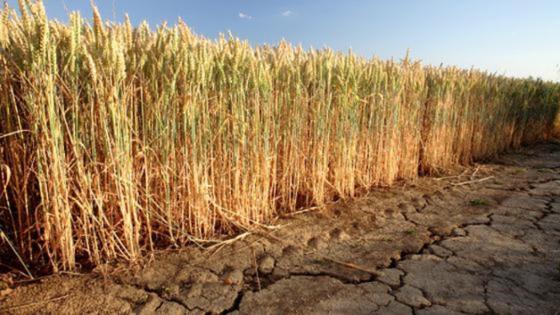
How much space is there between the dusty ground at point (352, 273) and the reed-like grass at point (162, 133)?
9.3 inches

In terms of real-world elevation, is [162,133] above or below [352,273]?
above

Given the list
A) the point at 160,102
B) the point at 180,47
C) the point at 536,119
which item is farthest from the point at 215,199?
the point at 536,119

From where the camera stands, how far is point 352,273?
2.22 meters

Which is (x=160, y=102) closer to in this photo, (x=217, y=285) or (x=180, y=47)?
(x=180, y=47)

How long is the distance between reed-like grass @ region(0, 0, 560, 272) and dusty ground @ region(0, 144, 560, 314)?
237 millimetres

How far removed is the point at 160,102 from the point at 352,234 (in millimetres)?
1792

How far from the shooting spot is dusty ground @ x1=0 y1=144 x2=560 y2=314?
6.09ft

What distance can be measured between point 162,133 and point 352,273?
4.99 ft

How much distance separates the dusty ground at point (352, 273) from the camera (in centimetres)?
186

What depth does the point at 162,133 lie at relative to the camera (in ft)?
7.26

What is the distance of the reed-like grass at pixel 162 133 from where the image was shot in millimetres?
1872

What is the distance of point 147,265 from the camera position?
2.17 m

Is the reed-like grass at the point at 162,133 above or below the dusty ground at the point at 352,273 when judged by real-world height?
above

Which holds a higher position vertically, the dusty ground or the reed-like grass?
the reed-like grass
